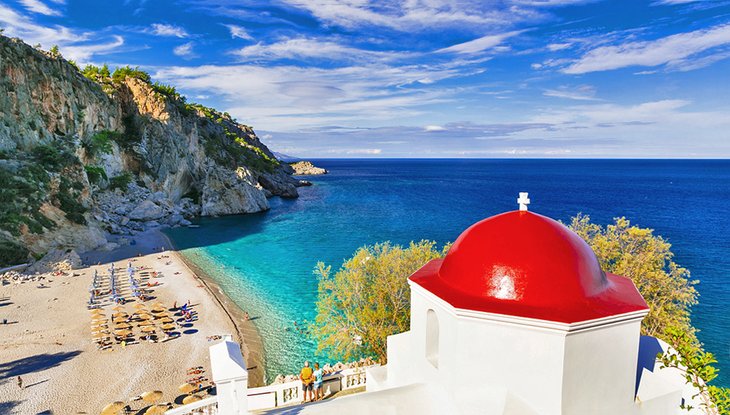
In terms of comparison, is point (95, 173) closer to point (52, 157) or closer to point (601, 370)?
point (52, 157)

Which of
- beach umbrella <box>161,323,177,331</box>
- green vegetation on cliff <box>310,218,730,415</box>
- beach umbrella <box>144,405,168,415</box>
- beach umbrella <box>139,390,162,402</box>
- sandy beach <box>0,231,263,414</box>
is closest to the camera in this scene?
beach umbrella <box>144,405,168,415</box>

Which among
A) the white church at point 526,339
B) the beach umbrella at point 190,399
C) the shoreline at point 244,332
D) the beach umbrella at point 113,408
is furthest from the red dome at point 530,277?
the shoreline at point 244,332

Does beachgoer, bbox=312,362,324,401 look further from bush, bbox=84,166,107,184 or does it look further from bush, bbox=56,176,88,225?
bush, bbox=84,166,107,184

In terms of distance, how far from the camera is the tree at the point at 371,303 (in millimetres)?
15445

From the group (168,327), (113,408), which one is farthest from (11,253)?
(113,408)

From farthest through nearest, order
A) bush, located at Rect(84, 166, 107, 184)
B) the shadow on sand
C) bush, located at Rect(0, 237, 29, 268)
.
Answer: bush, located at Rect(84, 166, 107, 184) → bush, located at Rect(0, 237, 29, 268) → the shadow on sand

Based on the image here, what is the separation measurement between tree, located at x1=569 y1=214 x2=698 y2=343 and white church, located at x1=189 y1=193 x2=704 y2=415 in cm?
841

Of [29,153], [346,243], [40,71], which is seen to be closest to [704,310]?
[346,243]

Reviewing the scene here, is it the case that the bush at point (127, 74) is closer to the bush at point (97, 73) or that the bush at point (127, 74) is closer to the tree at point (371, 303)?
the bush at point (97, 73)

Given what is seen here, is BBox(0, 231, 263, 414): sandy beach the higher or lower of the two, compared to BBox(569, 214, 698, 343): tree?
lower

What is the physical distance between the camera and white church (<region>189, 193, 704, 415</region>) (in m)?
6.64

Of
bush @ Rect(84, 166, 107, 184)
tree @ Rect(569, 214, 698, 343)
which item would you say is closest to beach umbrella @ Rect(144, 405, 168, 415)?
tree @ Rect(569, 214, 698, 343)

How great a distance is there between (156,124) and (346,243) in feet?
124

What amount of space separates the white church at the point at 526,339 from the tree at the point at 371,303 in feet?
23.8
